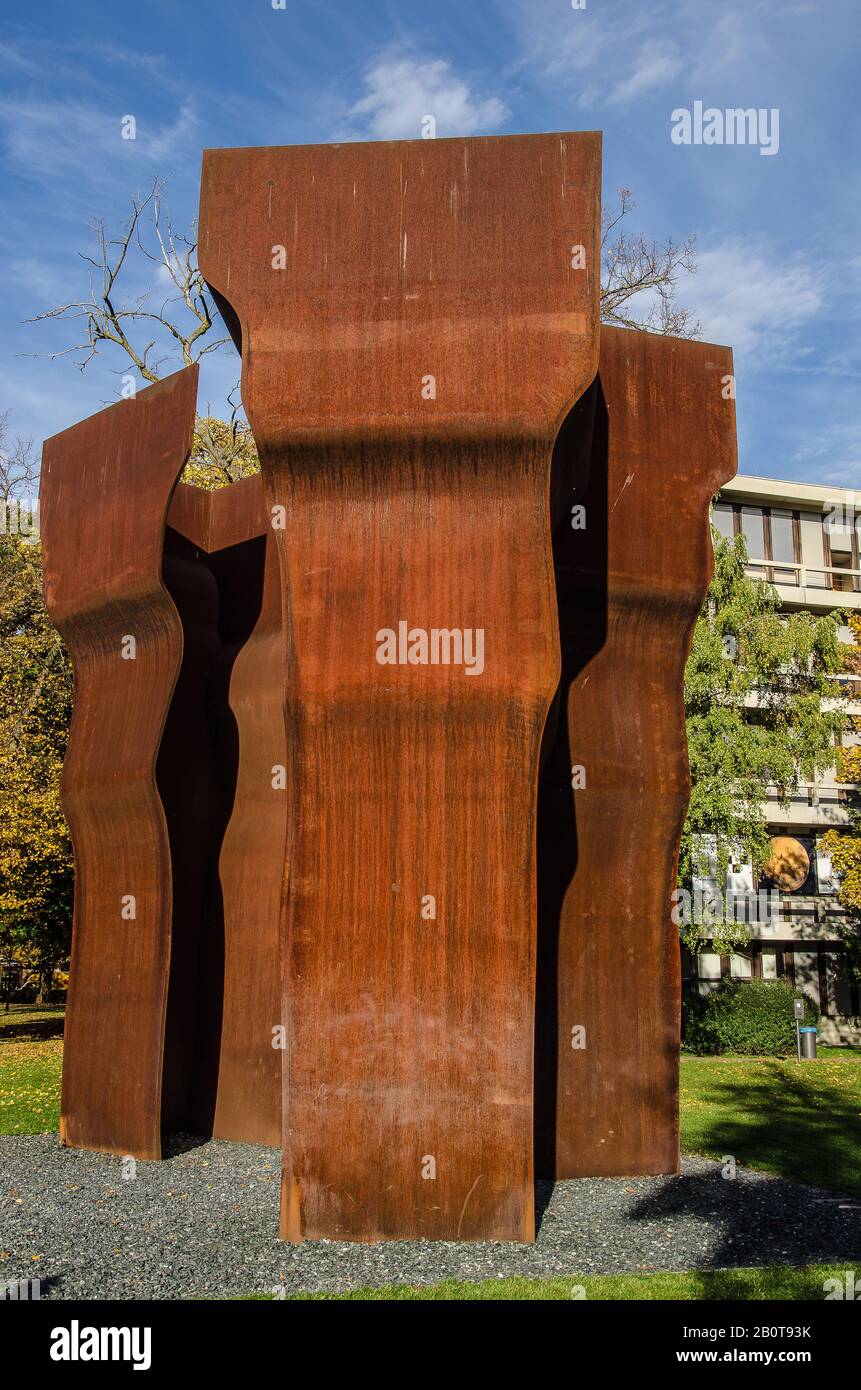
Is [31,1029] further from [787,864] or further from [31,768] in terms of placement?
[787,864]

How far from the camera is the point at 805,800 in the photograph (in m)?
36.6

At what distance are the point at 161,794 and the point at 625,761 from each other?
15.1 feet

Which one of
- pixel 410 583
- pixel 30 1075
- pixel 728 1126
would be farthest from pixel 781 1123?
pixel 30 1075

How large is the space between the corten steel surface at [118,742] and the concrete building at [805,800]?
21.0 metres

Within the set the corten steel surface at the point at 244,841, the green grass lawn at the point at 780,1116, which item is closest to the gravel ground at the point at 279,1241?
the corten steel surface at the point at 244,841

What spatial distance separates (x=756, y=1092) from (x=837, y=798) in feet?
68.7

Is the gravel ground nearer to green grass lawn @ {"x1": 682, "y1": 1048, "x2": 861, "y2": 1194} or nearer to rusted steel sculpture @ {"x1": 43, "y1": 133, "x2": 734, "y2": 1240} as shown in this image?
rusted steel sculpture @ {"x1": 43, "y1": 133, "x2": 734, "y2": 1240}

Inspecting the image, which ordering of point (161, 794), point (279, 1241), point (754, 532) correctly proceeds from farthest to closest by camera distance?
1. point (754, 532)
2. point (161, 794)
3. point (279, 1241)

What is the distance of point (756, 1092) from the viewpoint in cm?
1870

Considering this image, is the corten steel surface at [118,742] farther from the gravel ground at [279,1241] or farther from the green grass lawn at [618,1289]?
the green grass lawn at [618,1289]

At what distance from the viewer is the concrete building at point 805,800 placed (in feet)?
114

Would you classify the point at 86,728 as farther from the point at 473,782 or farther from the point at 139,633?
the point at 473,782

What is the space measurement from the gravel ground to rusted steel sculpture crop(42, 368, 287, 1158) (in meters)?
0.84
